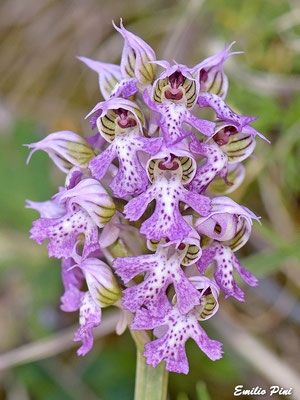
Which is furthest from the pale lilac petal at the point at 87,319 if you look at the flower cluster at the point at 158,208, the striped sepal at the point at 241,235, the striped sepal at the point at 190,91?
the striped sepal at the point at 190,91

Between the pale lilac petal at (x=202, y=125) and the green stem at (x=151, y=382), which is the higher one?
the pale lilac petal at (x=202, y=125)

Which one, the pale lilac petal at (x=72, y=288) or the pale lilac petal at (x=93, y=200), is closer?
the pale lilac petal at (x=93, y=200)

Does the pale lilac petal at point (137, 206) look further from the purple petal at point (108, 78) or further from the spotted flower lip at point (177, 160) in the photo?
the purple petal at point (108, 78)

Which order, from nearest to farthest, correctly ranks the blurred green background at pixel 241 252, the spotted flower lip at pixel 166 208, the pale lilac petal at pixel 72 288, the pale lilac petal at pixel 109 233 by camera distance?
the spotted flower lip at pixel 166 208, the pale lilac petal at pixel 109 233, the pale lilac petal at pixel 72 288, the blurred green background at pixel 241 252

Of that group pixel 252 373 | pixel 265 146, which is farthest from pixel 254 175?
pixel 252 373

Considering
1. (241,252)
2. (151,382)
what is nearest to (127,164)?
(151,382)

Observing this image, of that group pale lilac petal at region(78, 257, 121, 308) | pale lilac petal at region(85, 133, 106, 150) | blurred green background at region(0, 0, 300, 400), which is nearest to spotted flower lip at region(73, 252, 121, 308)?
pale lilac petal at region(78, 257, 121, 308)

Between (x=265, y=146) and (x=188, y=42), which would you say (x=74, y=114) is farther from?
(x=265, y=146)
